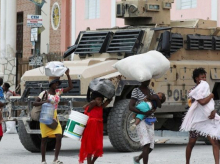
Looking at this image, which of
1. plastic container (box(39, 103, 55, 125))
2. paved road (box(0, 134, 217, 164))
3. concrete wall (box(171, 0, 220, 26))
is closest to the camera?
plastic container (box(39, 103, 55, 125))

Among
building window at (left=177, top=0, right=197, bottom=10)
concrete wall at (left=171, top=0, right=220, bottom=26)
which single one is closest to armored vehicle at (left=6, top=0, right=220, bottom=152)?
concrete wall at (left=171, top=0, right=220, bottom=26)

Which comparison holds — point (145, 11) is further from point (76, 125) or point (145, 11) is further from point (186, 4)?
point (186, 4)

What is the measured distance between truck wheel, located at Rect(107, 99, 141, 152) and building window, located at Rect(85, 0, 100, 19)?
40.3 ft

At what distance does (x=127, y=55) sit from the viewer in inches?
605

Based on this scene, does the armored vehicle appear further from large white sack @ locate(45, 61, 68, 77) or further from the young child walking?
the young child walking

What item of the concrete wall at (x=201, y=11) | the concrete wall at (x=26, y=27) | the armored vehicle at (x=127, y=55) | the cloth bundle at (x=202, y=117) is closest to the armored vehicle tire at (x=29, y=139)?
the armored vehicle at (x=127, y=55)

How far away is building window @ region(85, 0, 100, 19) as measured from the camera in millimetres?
26297

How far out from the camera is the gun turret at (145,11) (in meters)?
16.5

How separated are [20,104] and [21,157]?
1367 millimetres

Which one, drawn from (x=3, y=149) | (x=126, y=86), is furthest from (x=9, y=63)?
(x=126, y=86)

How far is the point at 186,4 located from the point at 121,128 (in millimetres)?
9035

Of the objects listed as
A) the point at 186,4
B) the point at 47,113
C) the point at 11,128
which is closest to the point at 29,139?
the point at 47,113

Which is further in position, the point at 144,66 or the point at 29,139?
the point at 29,139

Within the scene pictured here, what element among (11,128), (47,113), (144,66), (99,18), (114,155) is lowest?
(11,128)
